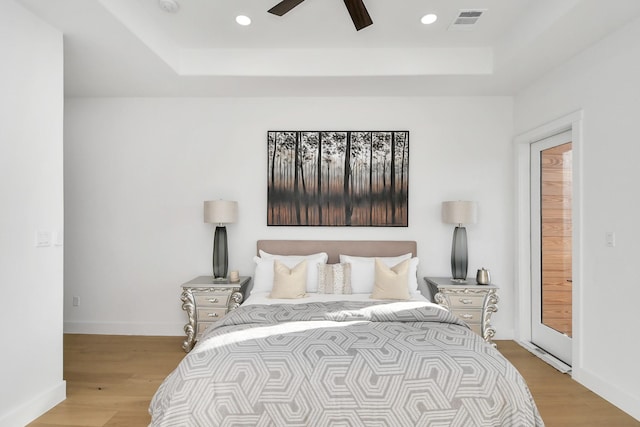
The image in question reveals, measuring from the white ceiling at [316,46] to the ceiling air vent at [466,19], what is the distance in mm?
45

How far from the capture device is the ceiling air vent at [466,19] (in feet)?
9.54

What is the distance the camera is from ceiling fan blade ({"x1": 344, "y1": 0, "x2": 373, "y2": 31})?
7.40ft

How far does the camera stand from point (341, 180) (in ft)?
13.7

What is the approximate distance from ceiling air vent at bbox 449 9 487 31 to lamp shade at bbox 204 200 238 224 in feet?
8.81

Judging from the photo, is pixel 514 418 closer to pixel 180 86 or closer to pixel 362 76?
pixel 362 76

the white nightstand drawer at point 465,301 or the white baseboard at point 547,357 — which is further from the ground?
the white nightstand drawer at point 465,301

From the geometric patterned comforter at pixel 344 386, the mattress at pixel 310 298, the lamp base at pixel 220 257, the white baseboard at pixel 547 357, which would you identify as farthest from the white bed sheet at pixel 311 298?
the white baseboard at pixel 547 357

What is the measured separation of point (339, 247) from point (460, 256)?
1281mm

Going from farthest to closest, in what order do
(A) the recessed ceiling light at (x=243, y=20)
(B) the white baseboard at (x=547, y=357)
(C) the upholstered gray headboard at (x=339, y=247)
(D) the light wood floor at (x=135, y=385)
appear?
1. (C) the upholstered gray headboard at (x=339, y=247)
2. (B) the white baseboard at (x=547, y=357)
3. (A) the recessed ceiling light at (x=243, y=20)
4. (D) the light wood floor at (x=135, y=385)
